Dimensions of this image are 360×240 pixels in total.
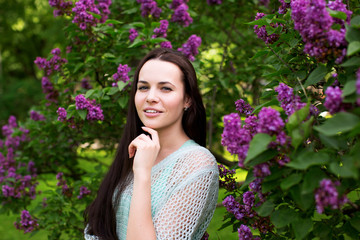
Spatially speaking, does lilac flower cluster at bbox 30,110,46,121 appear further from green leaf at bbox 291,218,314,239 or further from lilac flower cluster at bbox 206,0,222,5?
green leaf at bbox 291,218,314,239

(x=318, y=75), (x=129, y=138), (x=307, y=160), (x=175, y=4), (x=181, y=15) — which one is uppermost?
A: (x=175, y=4)

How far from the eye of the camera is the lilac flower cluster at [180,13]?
3250mm

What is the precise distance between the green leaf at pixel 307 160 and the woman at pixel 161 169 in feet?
3.06

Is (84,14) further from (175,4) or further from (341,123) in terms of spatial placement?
(341,123)

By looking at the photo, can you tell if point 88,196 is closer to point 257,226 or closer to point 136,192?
point 136,192

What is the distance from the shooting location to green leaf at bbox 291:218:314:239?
4.35ft

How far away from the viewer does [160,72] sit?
225 centimetres

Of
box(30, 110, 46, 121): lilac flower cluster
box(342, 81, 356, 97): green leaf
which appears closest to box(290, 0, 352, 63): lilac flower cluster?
box(342, 81, 356, 97): green leaf

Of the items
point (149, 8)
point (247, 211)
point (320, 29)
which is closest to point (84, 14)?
point (149, 8)

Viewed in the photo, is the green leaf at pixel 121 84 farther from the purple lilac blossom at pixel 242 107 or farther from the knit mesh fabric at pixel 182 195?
the purple lilac blossom at pixel 242 107

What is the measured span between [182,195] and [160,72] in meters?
0.70

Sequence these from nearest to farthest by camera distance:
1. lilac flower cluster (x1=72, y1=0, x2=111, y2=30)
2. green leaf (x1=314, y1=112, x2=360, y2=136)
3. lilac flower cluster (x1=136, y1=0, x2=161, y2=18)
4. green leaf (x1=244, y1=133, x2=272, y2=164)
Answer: green leaf (x1=314, y1=112, x2=360, y2=136) < green leaf (x1=244, y1=133, x2=272, y2=164) < lilac flower cluster (x1=72, y1=0, x2=111, y2=30) < lilac flower cluster (x1=136, y1=0, x2=161, y2=18)

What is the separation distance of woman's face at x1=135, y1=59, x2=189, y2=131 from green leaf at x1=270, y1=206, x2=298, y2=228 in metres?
0.98

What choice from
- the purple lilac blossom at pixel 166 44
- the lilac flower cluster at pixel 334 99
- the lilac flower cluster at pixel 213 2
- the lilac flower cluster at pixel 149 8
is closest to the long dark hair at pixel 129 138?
the purple lilac blossom at pixel 166 44
